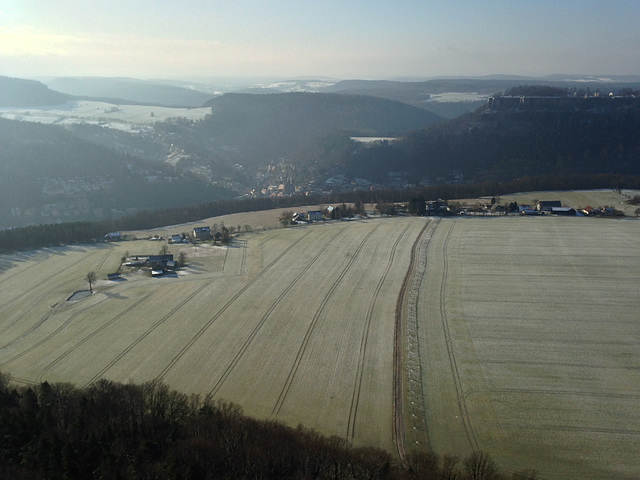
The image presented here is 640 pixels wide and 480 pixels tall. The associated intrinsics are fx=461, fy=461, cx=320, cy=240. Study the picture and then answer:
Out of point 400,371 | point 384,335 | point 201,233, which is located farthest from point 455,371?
point 201,233

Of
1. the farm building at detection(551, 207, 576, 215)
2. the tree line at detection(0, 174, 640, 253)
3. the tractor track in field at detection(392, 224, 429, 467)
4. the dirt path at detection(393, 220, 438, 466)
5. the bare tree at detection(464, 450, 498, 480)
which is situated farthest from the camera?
the tree line at detection(0, 174, 640, 253)

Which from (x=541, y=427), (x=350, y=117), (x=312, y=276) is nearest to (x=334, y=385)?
(x=541, y=427)

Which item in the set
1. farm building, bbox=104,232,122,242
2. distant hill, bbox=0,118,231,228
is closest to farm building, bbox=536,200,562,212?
farm building, bbox=104,232,122,242

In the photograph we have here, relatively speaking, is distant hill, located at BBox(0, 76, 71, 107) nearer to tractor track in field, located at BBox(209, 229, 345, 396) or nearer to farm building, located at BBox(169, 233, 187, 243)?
farm building, located at BBox(169, 233, 187, 243)

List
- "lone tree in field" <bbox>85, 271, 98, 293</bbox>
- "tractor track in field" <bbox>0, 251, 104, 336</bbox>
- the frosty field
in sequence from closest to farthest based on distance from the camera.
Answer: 1. the frosty field
2. "tractor track in field" <bbox>0, 251, 104, 336</bbox>
3. "lone tree in field" <bbox>85, 271, 98, 293</bbox>

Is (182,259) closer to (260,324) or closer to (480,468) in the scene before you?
(260,324)

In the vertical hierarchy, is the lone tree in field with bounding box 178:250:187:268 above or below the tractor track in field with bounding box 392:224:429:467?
above

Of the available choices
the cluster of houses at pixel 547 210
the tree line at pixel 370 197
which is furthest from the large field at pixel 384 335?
the tree line at pixel 370 197

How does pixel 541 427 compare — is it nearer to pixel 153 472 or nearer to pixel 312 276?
pixel 153 472
